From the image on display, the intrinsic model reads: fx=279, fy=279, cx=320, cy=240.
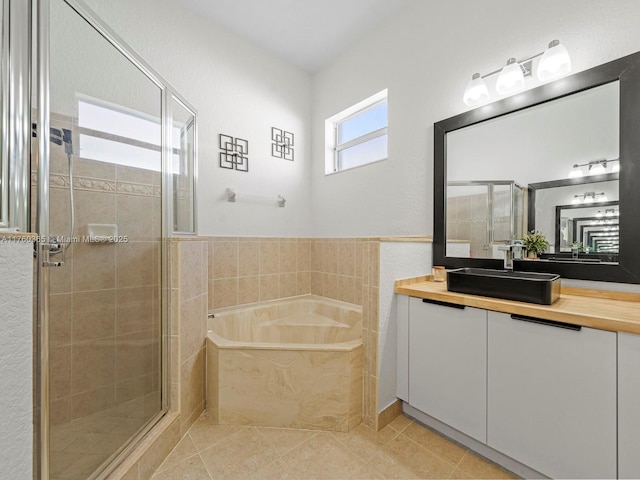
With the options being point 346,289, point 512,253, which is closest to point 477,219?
point 512,253

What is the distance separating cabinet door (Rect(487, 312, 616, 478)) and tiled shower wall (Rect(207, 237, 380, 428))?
0.90 metres

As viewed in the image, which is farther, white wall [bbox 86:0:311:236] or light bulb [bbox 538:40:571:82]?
white wall [bbox 86:0:311:236]

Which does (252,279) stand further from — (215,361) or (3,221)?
(3,221)

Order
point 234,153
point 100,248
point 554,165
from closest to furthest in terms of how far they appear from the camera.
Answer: point 100,248, point 554,165, point 234,153

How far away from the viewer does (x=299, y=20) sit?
2281mm

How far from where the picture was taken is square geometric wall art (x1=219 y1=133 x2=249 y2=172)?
237cm

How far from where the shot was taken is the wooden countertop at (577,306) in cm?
102

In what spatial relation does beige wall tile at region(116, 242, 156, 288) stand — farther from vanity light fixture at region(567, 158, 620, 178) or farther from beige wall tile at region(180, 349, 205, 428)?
vanity light fixture at region(567, 158, 620, 178)

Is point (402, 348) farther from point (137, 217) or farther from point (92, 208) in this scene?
point (92, 208)

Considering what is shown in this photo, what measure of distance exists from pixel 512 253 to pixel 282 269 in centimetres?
182

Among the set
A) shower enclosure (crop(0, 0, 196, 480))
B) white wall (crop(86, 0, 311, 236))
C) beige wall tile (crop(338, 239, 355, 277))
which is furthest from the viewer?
beige wall tile (crop(338, 239, 355, 277))

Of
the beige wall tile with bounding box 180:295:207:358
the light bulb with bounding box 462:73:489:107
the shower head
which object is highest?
the light bulb with bounding box 462:73:489:107

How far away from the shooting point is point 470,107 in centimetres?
183

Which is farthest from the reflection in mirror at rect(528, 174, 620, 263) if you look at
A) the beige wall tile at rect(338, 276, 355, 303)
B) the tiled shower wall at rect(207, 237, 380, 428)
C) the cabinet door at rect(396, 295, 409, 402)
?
the beige wall tile at rect(338, 276, 355, 303)
